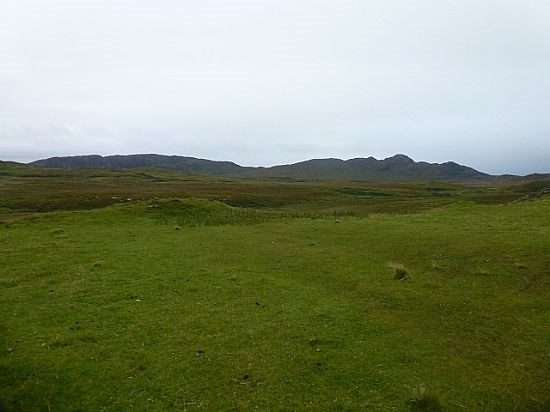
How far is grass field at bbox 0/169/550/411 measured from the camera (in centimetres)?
1037

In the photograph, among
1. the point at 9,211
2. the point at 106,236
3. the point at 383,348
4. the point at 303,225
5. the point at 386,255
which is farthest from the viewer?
the point at 9,211

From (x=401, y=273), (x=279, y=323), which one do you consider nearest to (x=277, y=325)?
(x=279, y=323)

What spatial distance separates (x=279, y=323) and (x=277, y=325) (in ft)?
0.65

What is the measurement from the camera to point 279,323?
14219 millimetres

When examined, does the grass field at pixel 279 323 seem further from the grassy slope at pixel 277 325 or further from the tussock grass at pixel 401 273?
the tussock grass at pixel 401 273

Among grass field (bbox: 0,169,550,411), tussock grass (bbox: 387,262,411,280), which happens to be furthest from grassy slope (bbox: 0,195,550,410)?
tussock grass (bbox: 387,262,411,280)

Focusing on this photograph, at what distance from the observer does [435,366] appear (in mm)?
11453

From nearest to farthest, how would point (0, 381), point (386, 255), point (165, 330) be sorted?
point (0, 381) → point (165, 330) → point (386, 255)

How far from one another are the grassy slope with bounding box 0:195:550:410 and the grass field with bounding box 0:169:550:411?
6 cm

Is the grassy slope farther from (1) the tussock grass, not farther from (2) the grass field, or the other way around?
(1) the tussock grass

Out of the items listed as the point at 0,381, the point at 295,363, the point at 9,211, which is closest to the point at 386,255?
the point at 295,363

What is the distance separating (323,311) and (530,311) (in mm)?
6964

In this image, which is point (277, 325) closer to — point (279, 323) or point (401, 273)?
point (279, 323)

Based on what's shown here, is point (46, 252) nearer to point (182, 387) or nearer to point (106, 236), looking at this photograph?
point (106, 236)
